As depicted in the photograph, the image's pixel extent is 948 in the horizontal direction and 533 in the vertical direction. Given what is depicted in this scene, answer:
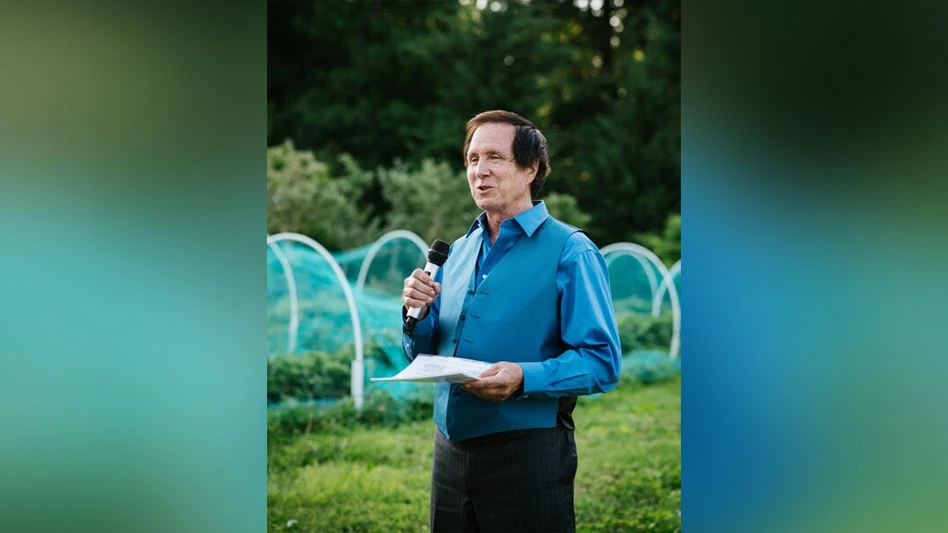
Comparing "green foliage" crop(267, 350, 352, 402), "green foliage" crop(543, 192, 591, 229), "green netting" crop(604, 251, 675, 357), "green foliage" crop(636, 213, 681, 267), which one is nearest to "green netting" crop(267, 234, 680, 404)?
"green foliage" crop(267, 350, 352, 402)

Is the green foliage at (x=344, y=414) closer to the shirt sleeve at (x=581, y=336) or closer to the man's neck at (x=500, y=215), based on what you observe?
the man's neck at (x=500, y=215)

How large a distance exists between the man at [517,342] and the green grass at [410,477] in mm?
2514

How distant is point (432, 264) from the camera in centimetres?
263

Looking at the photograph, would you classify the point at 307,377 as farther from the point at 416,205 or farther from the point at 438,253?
the point at 416,205

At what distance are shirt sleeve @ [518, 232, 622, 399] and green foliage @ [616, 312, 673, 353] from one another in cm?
655

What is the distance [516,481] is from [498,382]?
0.31 metres

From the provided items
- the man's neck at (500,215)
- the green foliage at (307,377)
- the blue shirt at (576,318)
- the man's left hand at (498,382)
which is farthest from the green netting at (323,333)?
the man's left hand at (498,382)

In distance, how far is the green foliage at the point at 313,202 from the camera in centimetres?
1071

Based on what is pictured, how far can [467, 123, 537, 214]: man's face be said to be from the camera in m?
2.51

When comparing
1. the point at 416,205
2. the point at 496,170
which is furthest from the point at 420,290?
the point at 416,205

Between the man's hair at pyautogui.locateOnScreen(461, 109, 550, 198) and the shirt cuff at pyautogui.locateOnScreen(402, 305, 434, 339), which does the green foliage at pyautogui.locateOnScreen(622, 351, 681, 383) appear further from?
the man's hair at pyautogui.locateOnScreen(461, 109, 550, 198)
